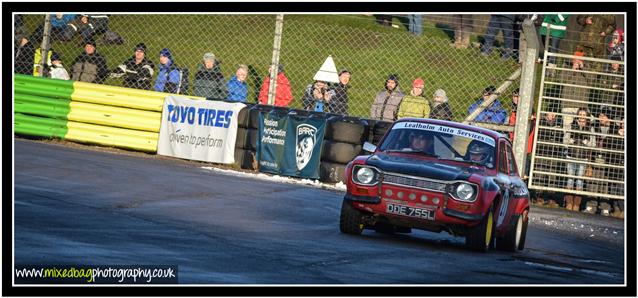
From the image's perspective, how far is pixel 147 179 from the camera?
51.3ft

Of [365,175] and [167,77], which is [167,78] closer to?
[167,77]

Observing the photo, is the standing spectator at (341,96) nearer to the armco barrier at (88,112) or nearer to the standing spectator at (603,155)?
the armco barrier at (88,112)

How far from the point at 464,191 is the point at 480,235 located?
0.53 metres

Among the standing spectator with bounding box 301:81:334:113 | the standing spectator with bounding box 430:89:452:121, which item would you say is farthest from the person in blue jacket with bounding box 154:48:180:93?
the standing spectator with bounding box 430:89:452:121

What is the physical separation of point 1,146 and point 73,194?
3.81 ft

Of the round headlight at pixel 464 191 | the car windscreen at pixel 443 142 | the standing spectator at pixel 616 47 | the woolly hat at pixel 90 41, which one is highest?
the standing spectator at pixel 616 47

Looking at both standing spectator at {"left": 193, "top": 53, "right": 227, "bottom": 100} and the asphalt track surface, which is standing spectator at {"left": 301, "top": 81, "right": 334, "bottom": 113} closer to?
standing spectator at {"left": 193, "top": 53, "right": 227, "bottom": 100}

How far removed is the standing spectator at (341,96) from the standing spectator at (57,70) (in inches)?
199

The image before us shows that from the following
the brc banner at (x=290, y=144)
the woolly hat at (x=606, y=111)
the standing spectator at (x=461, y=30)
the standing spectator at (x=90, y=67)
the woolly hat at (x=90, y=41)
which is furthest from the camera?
the standing spectator at (x=461, y=30)

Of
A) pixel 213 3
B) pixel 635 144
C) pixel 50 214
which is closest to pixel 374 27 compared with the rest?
pixel 635 144

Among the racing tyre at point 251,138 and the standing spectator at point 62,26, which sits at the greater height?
the standing spectator at point 62,26

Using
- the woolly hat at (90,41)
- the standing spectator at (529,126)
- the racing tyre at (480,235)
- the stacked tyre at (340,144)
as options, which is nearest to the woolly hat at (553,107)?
the standing spectator at (529,126)

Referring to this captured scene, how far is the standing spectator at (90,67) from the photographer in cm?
2036

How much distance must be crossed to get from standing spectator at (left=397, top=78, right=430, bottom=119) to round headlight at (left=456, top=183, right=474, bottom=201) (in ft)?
20.8
